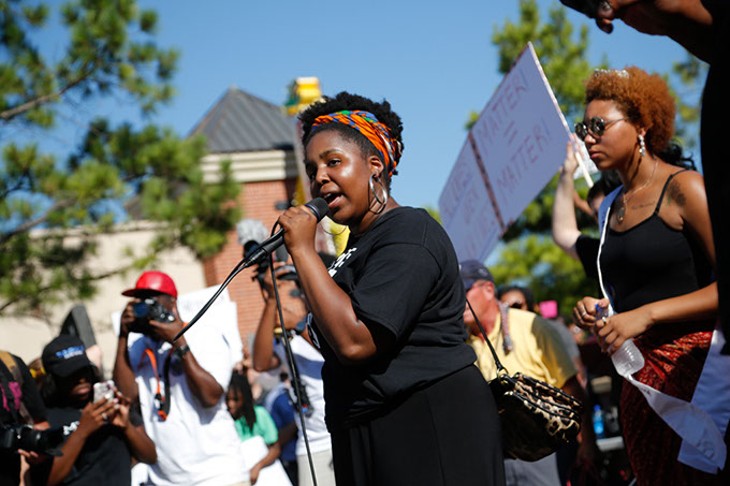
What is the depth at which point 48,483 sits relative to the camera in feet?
17.4

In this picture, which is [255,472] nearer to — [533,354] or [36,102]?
[533,354]

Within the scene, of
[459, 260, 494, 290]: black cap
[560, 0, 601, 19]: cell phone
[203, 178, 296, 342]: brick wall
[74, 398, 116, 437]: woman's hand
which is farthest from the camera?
[203, 178, 296, 342]: brick wall

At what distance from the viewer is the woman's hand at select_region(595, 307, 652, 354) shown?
11.0 ft

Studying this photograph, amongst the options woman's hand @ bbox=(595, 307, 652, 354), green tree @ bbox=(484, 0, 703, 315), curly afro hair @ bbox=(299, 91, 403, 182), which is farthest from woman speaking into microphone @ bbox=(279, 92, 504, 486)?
green tree @ bbox=(484, 0, 703, 315)

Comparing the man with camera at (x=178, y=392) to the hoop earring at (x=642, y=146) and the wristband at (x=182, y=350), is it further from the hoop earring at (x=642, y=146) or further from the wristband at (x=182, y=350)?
the hoop earring at (x=642, y=146)

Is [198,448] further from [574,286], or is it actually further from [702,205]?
[574,286]

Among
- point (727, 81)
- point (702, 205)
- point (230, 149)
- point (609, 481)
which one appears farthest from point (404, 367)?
point (230, 149)


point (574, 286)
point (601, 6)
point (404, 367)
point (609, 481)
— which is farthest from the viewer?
point (574, 286)

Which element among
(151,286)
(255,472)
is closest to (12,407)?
(151,286)

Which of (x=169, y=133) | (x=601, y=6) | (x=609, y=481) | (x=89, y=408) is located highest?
(x=169, y=133)

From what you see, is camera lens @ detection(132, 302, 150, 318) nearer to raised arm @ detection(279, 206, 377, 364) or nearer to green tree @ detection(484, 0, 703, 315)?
raised arm @ detection(279, 206, 377, 364)

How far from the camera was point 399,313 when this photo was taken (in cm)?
A: 277

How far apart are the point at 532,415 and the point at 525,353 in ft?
8.20

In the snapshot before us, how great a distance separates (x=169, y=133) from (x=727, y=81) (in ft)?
36.1
